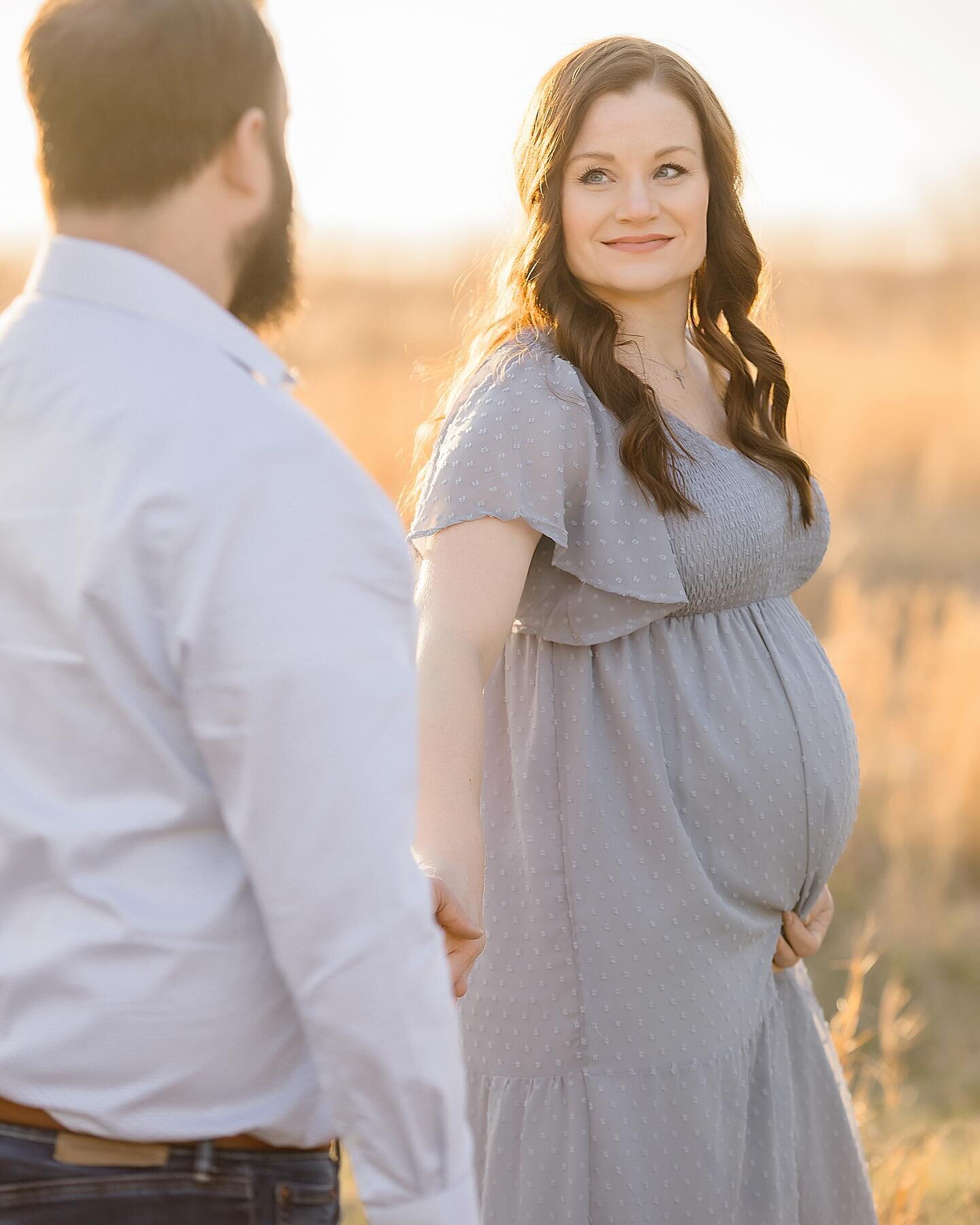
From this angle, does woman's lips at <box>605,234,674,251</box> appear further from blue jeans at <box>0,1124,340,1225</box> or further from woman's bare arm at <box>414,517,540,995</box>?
blue jeans at <box>0,1124,340,1225</box>

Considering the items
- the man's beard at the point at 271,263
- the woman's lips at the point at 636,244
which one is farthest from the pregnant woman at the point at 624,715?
the man's beard at the point at 271,263

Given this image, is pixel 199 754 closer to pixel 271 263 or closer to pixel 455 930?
pixel 271 263

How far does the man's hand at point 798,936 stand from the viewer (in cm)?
212

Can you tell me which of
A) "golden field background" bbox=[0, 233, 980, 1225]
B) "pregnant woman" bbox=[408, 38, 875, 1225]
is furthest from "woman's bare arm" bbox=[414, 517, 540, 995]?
"golden field background" bbox=[0, 233, 980, 1225]

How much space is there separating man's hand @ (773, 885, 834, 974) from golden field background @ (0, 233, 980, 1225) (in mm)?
474

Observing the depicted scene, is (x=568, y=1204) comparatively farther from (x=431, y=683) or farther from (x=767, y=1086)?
(x=431, y=683)

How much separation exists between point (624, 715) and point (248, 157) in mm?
1044

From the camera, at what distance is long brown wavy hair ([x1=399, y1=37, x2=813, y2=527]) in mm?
1972

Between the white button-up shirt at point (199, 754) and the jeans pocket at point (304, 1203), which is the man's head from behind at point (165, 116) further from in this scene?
the jeans pocket at point (304, 1203)

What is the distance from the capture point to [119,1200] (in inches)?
46.0

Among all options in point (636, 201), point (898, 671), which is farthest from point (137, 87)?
point (898, 671)

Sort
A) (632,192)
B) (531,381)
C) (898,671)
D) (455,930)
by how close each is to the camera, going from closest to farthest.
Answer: (455,930) < (531,381) < (632,192) < (898,671)

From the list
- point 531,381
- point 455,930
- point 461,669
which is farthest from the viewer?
point 531,381

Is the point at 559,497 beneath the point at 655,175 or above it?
beneath
